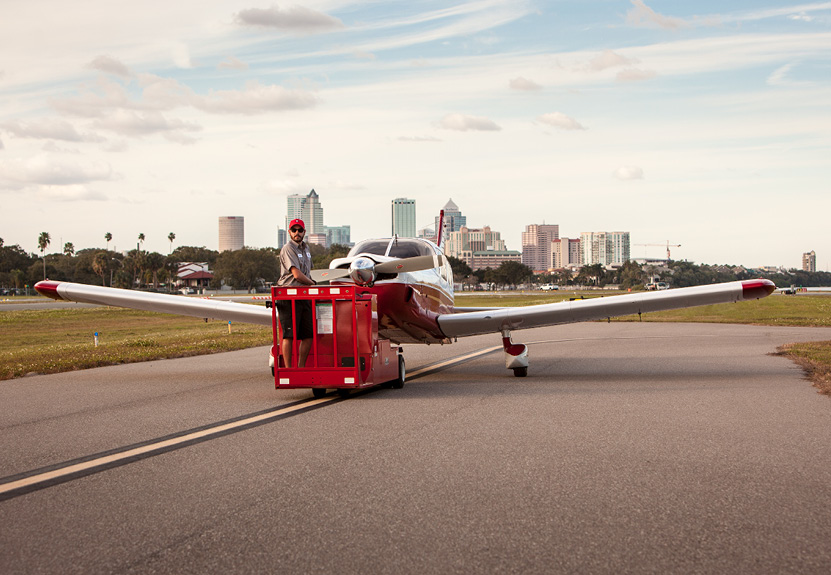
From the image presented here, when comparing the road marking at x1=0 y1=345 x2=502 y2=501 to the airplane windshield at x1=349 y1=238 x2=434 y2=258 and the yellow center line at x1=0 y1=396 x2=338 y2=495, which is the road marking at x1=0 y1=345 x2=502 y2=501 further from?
the airplane windshield at x1=349 y1=238 x2=434 y2=258

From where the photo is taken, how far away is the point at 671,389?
10.2m

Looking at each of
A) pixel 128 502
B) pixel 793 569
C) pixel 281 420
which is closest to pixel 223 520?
pixel 128 502

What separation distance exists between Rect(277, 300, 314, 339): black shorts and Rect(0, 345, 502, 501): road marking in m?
0.95

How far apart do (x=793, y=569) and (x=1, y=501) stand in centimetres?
441

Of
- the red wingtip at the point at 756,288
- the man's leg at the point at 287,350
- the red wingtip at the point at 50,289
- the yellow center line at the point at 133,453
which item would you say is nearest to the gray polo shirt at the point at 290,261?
Answer: the man's leg at the point at 287,350

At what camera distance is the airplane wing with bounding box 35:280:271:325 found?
531 inches

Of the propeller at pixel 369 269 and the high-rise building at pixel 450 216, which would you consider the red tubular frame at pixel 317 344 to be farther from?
the high-rise building at pixel 450 216

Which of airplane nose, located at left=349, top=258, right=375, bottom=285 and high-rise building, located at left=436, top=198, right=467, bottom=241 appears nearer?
airplane nose, located at left=349, top=258, right=375, bottom=285

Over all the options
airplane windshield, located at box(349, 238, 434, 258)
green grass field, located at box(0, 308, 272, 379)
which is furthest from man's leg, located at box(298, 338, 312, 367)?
green grass field, located at box(0, 308, 272, 379)

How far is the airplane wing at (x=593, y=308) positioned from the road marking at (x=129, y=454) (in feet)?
15.4

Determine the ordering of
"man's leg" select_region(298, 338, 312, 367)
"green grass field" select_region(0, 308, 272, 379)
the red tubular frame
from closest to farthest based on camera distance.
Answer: the red tubular frame < "man's leg" select_region(298, 338, 312, 367) < "green grass field" select_region(0, 308, 272, 379)

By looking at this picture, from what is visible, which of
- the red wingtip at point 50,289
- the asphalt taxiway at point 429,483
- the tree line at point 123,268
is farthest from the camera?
the tree line at point 123,268

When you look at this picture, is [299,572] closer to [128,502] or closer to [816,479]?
[128,502]

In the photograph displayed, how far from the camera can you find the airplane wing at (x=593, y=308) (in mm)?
12492
